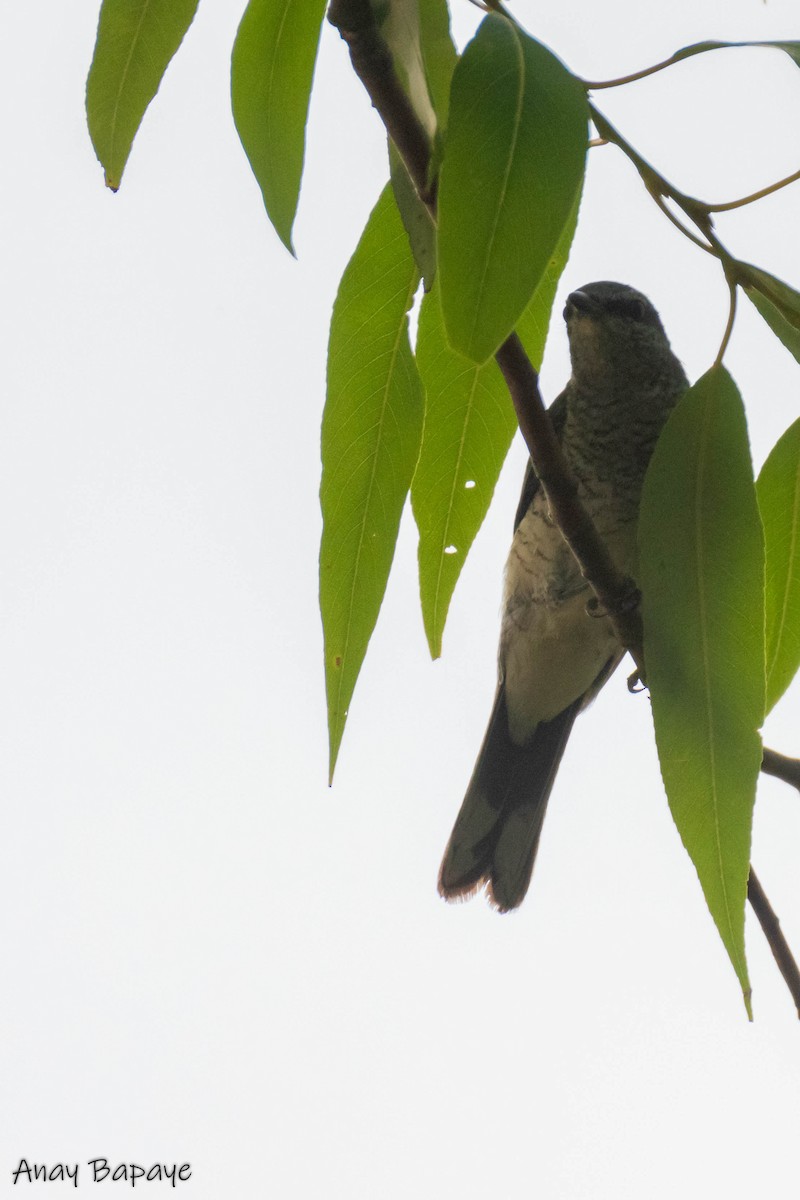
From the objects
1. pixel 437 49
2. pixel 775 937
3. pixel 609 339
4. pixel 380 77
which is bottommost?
pixel 775 937

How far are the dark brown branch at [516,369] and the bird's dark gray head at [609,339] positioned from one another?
186 cm

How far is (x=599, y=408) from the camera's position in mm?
3482

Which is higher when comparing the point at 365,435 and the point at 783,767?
the point at 365,435

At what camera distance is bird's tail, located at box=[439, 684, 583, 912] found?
3.59 meters

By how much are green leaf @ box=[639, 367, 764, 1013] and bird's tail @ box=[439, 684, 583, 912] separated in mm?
2010

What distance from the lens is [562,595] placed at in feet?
11.9

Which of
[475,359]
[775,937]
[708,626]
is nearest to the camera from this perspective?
[475,359]

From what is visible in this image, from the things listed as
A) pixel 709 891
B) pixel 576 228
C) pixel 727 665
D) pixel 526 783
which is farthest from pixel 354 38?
pixel 526 783

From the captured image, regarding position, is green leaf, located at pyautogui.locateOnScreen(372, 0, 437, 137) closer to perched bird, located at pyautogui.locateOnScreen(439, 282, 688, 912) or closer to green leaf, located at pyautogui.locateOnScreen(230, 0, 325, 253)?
green leaf, located at pyautogui.locateOnScreen(230, 0, 325, 253)

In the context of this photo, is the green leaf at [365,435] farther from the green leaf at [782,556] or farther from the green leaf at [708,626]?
the green leaf at [782,556]

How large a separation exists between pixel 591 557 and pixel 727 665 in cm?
21

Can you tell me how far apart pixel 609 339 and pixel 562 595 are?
0.69m

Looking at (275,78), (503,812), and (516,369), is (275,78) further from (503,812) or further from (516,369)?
(503,812)

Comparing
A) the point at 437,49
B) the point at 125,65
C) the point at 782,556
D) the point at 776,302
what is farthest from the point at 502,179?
the point at 782,556
